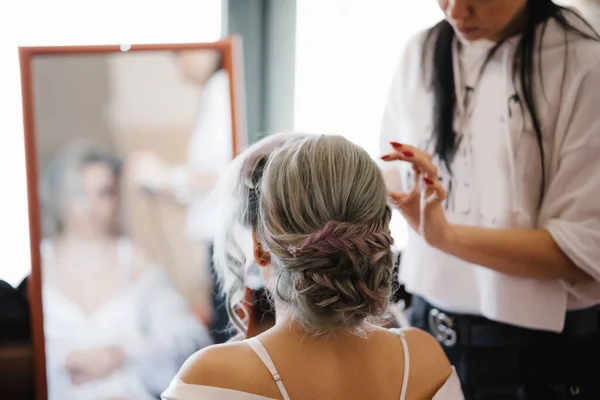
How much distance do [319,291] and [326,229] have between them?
0.10 metres

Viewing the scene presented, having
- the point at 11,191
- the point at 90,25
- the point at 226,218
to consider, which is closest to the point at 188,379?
the point at 226,218

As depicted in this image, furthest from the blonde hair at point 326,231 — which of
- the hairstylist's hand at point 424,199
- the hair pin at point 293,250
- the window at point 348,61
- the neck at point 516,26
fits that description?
the window at point 348,61

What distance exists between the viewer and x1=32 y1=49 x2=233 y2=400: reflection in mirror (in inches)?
56.5

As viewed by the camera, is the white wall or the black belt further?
the white wall

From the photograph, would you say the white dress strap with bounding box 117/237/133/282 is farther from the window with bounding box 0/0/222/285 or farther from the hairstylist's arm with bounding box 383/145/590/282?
the hairstylist's arm with bounding box 383/145/590/282

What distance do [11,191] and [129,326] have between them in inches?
16.7

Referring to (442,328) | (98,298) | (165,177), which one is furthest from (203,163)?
(442,328)

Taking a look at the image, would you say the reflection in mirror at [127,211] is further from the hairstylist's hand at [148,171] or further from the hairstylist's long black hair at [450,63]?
the hairstylist's long black hair at [450,63]

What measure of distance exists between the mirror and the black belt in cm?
50

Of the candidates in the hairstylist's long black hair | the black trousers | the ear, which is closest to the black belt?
the black trousers

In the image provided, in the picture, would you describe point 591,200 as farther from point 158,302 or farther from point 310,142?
point 158,302

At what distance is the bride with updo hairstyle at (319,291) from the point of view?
0.94 m

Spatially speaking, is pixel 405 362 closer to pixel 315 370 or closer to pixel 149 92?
pixel 315 370

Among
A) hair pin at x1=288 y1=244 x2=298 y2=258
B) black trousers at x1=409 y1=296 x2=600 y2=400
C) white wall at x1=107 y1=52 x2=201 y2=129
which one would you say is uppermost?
white wall at x1=107 y1=52 x2=201 y2=129
